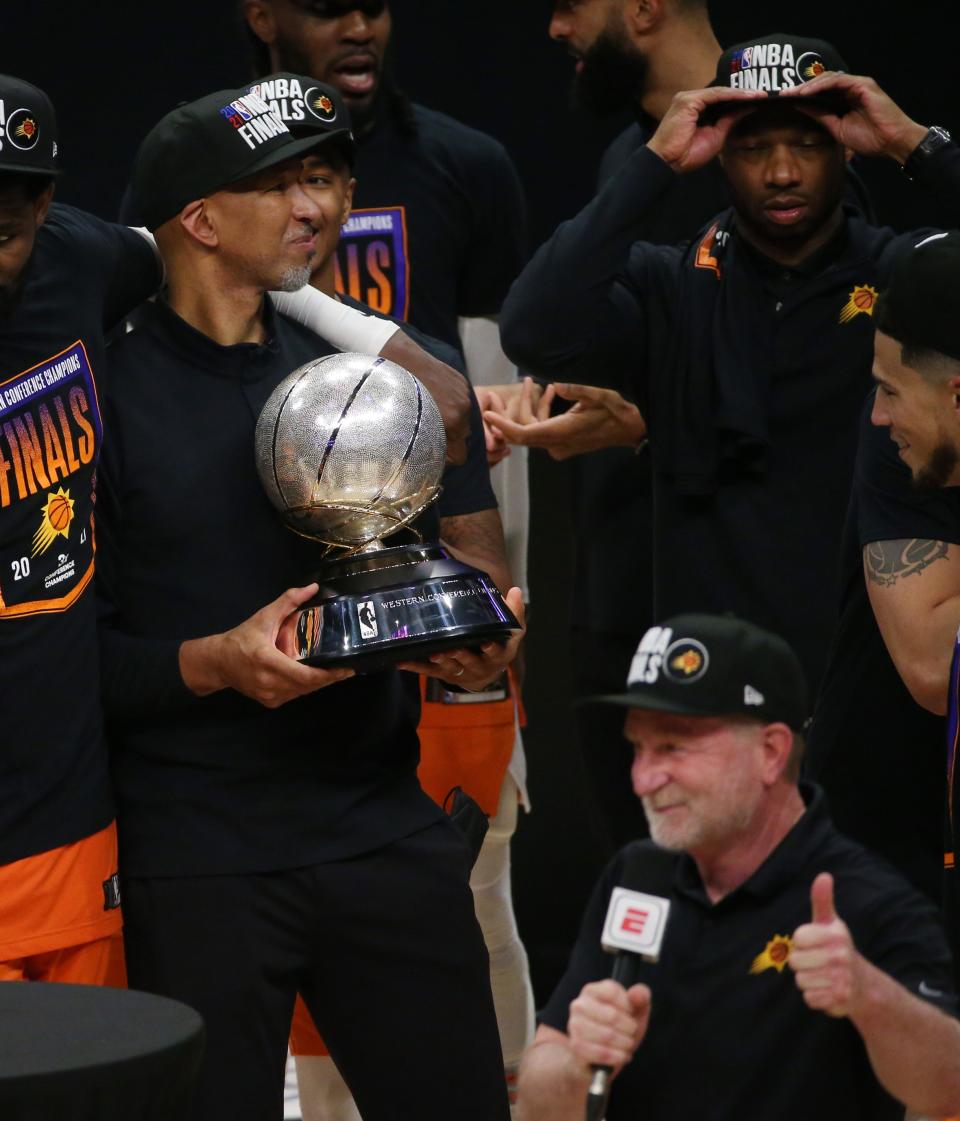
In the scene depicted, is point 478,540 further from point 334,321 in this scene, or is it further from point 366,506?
point 366,506

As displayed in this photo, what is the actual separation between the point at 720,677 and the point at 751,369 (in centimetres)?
144

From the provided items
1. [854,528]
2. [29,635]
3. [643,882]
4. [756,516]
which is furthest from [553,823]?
[643,882]

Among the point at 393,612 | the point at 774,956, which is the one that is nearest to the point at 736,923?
the point at 774,956

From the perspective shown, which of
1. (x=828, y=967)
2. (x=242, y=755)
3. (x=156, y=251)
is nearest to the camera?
(x=828, y=967)

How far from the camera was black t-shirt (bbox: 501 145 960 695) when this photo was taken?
3.34m

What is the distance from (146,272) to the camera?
282cm

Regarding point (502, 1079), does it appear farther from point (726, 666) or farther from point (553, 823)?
point (553, 823)

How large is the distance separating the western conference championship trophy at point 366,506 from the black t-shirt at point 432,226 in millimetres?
1406

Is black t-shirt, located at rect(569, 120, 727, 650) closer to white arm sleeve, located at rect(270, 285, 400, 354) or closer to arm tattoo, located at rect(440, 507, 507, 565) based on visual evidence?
arm tattoo, located at rect(440, 507, 507, 565)

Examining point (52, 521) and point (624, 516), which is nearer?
point (52, 521)

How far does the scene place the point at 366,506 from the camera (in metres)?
2.55

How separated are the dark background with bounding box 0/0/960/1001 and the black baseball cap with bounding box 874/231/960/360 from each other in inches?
80.0

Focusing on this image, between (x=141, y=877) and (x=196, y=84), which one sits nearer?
(x=141, y=877)

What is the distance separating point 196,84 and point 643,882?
3.20 m
